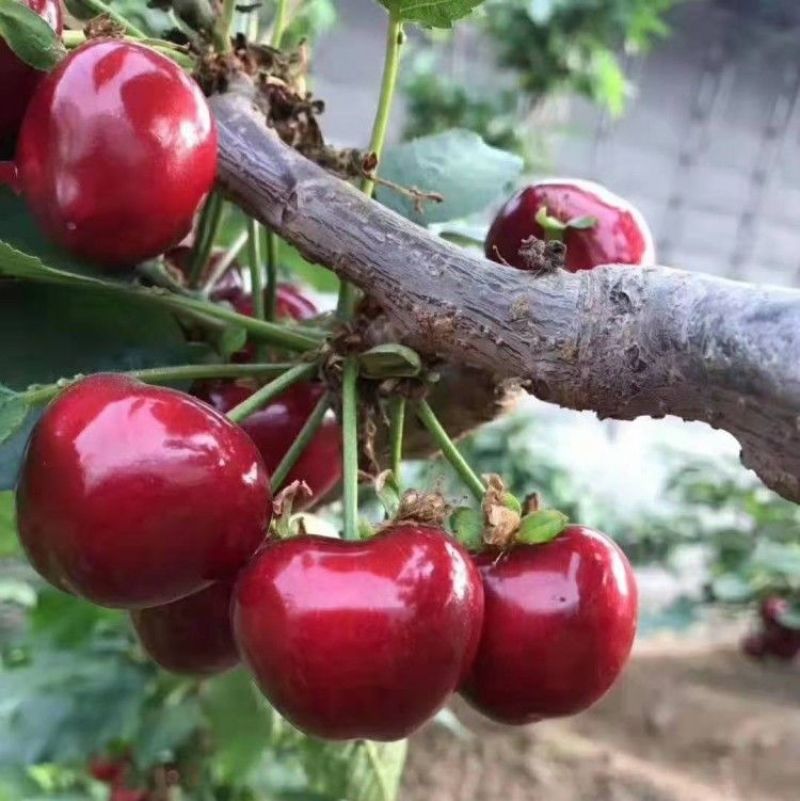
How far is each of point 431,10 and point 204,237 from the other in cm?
15

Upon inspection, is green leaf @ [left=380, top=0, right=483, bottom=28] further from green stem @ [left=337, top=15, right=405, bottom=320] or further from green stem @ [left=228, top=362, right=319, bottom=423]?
green stem @ [left=228, top=362, right=319, bottom=423]

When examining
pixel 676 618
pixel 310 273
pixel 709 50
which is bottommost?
pixel 676 618

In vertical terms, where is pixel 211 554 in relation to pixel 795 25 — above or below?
above

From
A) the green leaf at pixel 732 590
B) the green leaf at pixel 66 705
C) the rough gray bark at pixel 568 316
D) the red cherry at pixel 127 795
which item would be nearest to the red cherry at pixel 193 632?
the rough gray bark at pixel 568 316

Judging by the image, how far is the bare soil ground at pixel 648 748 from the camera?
2.31 meters

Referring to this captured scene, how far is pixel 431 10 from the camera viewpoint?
0.41 meters

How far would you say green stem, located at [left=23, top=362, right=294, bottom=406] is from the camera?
367mm

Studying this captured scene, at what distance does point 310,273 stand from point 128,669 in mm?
386

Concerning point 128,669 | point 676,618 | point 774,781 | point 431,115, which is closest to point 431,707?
point 128,669

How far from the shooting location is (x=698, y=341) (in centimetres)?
28

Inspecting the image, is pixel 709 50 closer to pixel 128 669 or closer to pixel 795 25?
pixel 795 25

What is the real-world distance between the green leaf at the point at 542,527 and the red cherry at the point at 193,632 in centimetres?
10

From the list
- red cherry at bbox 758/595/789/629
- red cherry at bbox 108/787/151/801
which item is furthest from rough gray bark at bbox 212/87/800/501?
red cherry at bbox 758/595/789/629

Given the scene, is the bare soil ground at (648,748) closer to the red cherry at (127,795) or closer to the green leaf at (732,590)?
the green leaf at (732,590)
